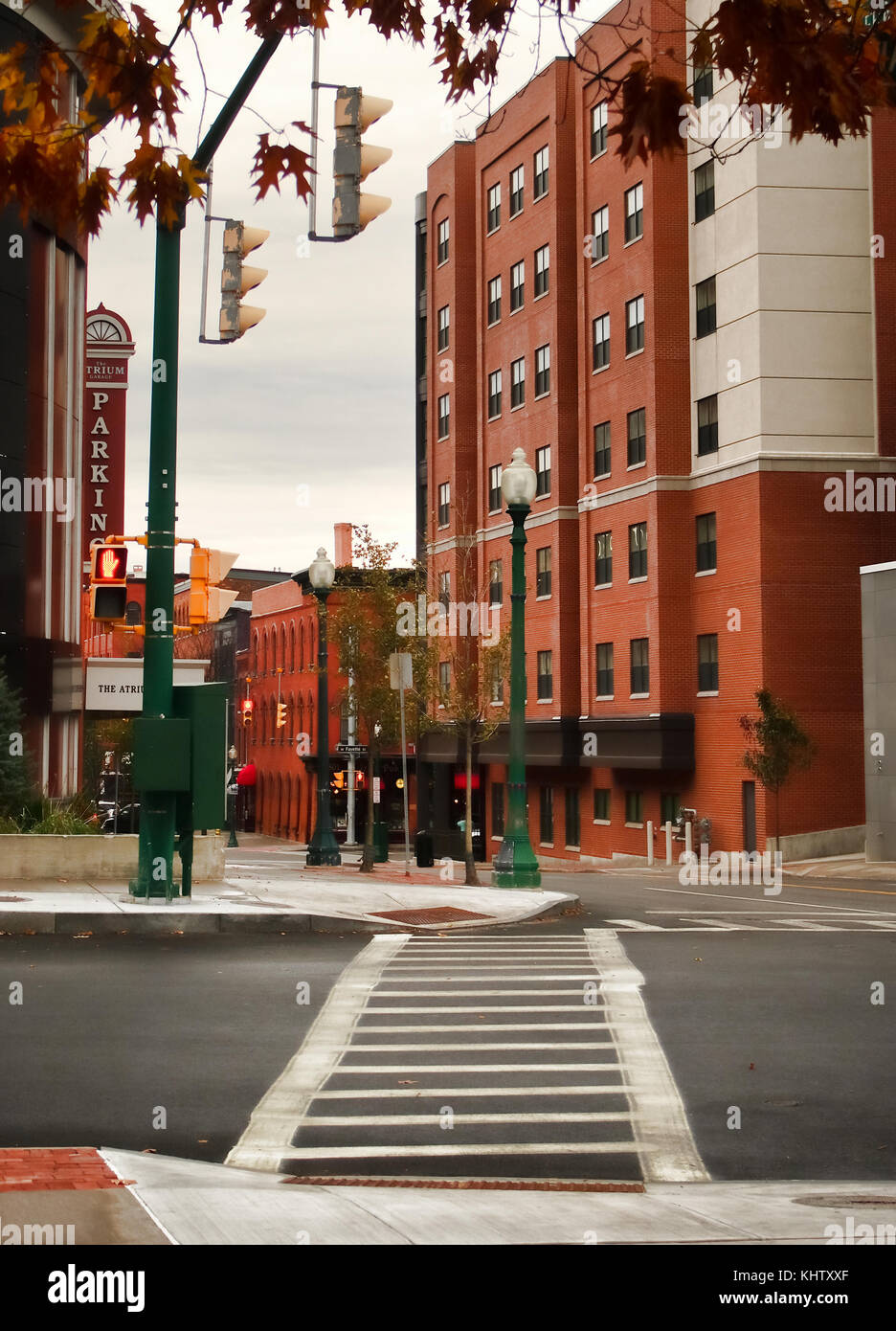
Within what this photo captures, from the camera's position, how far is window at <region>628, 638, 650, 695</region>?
4778 centimetres

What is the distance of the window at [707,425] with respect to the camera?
46094 mm

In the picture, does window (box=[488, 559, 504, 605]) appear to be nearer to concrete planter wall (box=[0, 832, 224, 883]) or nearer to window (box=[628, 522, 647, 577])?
window (box=[628, 522, 647, 577])

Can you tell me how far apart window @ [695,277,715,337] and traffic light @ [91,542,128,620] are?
32.5 meters

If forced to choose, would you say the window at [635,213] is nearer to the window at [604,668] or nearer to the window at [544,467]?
the window at [544,467]

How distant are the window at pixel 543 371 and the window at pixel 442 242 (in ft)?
33.6

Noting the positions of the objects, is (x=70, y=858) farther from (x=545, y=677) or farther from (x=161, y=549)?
(x=545, y=677)

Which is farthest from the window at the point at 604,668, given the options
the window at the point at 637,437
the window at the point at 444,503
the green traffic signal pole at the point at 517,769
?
the green traffic signal pole at the point at 517,769

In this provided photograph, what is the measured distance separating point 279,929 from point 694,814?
99.8 ft

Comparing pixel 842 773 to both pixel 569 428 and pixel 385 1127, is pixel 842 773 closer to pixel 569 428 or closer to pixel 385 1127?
pixel 569 428

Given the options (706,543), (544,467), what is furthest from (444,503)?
(706,543)

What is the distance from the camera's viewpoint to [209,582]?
1697 centimetres

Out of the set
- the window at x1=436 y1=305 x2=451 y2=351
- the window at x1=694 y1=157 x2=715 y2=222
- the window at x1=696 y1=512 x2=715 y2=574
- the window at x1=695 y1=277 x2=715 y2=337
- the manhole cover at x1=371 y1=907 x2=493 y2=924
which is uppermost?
the window at x1=436 y1=305 x2=451 y2=351

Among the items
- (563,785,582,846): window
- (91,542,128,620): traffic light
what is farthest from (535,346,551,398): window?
(91,542,128,620): traffic light

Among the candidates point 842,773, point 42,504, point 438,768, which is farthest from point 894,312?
point 438,768
